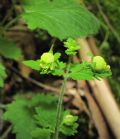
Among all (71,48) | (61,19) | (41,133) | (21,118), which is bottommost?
(41,133)

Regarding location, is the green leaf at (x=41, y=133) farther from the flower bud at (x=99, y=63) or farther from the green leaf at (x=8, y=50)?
the green leaf at (x=8, y=50)

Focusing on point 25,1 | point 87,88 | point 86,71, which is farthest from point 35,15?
point 86,71

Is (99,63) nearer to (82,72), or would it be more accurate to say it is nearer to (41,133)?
(82,72)

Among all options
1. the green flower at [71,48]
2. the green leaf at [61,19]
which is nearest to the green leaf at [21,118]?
the green leaf at [61,19]

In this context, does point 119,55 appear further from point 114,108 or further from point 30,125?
point 30,125

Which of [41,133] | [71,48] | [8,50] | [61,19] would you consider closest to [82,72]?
[71,48]

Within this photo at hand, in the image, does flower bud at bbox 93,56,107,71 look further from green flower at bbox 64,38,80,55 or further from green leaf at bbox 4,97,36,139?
green leaf at bbox 4,97,36,139
